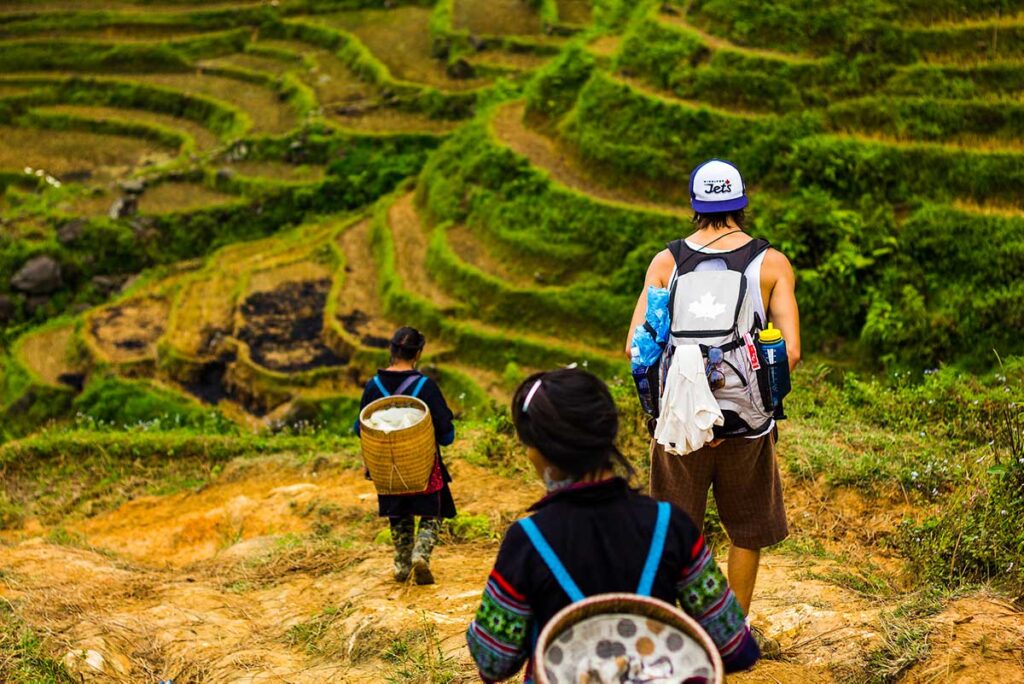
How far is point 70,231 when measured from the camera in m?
22.2

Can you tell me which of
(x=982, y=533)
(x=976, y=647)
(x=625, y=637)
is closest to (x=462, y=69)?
(x=982, y=533)

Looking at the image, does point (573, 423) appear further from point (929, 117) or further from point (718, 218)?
point (929, 117)

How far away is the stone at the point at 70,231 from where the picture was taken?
2203cm

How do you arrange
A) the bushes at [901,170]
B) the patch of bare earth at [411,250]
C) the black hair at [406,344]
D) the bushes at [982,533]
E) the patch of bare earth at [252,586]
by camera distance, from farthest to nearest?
the patch of bare earth at [411,250] < the bushes at [901,170] < the black hair at [406,344] < the patch of bare earth at [252,586] < the bushes at [982,533]

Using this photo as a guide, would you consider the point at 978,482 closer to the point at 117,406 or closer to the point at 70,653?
the point at 70,653

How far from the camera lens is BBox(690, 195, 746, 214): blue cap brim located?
3438mm

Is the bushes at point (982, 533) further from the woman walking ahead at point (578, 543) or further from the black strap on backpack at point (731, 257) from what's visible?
the woman walking ahead at point (578, 543)

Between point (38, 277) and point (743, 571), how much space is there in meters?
21.3

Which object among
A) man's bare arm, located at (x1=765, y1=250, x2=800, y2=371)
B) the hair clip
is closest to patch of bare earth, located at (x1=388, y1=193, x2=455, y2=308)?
man's bare arm, located at (x1=765, y1=250, x2=800, y2=371)

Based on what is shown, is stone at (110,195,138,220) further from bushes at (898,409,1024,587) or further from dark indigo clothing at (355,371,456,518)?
bushes at (898,409,1024,587)

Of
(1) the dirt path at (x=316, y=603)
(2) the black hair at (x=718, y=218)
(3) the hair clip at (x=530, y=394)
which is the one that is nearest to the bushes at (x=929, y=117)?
(1) the dirt path at (x=316, y=603)

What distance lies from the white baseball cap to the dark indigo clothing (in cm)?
206

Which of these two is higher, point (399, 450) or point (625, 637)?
point (625, 637)

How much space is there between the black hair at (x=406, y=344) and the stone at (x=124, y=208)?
64.3 feet
